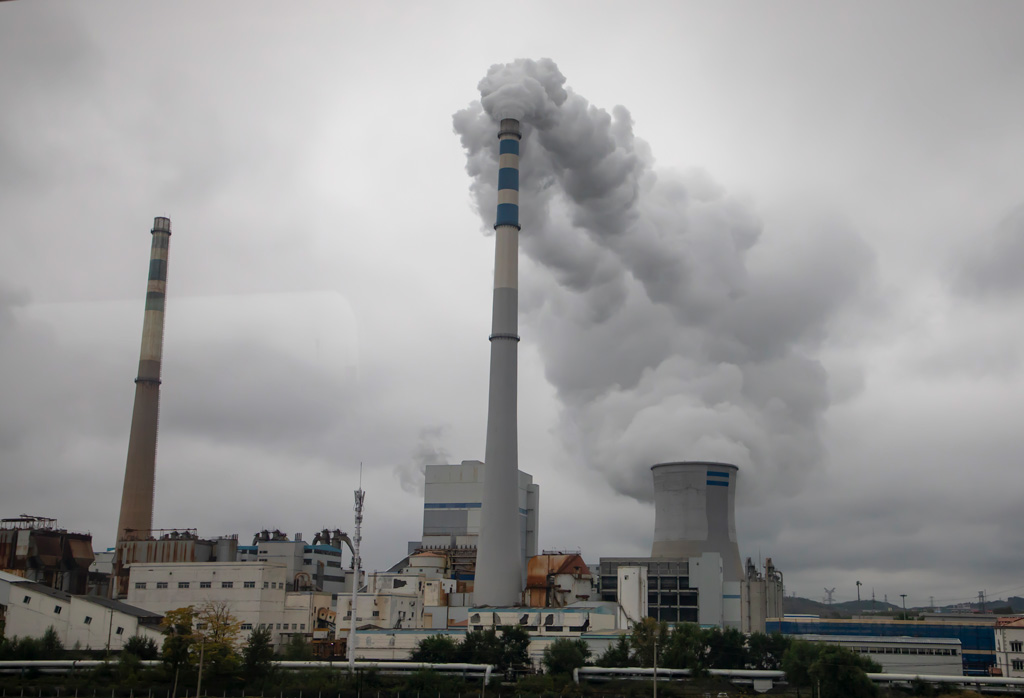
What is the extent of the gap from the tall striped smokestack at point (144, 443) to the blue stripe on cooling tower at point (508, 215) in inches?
724

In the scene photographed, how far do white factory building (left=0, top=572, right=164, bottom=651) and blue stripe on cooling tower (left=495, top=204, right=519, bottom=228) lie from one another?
66.8 feet

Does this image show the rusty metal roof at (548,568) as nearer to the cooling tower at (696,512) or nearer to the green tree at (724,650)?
the cooling tower at (696,512)

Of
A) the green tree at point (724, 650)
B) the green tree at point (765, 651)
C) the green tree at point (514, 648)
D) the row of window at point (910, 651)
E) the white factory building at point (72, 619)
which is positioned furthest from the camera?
the row of window at point (910, 651)

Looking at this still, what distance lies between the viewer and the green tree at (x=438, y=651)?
105 feet

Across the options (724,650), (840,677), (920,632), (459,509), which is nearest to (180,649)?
(840,677)

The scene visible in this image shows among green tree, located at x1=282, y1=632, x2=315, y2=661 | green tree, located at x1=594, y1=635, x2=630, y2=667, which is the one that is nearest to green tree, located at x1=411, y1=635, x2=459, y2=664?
green tree, located at x1=282, y1=632, x2=315, y2=661

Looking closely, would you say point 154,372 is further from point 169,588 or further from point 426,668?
point 426,668

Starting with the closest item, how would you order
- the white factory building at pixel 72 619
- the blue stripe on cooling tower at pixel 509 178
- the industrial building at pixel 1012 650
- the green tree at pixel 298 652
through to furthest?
the green tree at pixel 298 652
the white factory building at pixel 72 619
the industrial building at pixel 1012 650
the blue stripe on cooling tower at pixel 509 178

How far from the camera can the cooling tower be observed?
40.6 m

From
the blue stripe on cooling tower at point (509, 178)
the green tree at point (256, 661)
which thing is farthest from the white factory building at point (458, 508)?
the green tree at point (256, 661)

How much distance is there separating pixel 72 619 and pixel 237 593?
6.45 meters

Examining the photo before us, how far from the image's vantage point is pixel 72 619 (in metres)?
34.3

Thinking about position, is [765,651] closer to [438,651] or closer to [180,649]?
[438,651]

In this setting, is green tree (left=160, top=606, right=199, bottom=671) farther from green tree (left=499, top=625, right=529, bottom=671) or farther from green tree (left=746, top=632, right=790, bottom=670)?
green tree (left=746, top=632, right=790, bottom=670)
